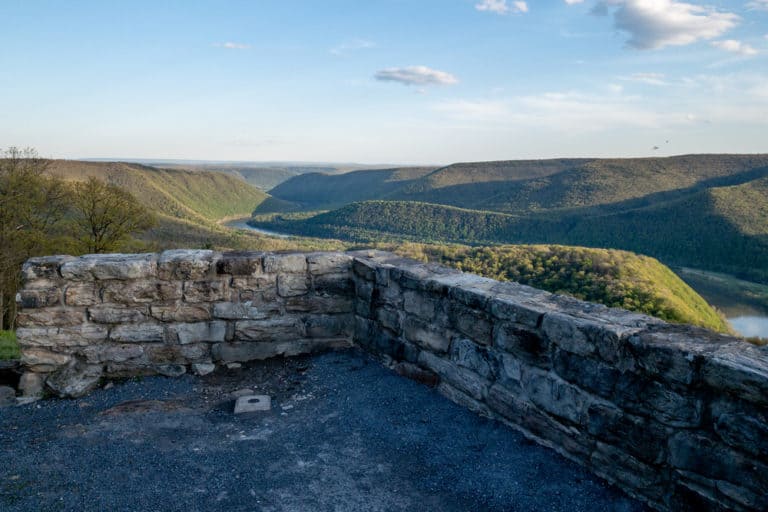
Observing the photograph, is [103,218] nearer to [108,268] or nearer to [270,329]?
[108,268]

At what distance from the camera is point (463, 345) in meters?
3.90

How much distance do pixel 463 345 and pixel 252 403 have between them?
1.82 m

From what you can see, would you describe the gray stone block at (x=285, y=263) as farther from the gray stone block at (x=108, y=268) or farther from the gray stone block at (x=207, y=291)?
the gray stone block at (x=108, y=268)

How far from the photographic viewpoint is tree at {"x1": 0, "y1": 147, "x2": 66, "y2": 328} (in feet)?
58.6

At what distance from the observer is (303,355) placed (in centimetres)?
496

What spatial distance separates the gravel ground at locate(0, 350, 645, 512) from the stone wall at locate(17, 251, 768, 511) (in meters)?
0.25

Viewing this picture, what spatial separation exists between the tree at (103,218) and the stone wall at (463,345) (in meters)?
19.8

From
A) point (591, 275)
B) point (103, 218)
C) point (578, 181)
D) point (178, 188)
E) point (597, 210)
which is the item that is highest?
point (578, 181)

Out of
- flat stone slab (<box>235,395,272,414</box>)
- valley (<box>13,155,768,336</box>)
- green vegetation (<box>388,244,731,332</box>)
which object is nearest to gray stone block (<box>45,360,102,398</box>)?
flat stone slab (<box>235,395,272,414</box>)

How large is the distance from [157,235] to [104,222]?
110ft

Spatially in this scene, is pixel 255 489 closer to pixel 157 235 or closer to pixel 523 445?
pixel 523 445

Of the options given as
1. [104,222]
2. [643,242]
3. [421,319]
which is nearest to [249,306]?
[421,319]

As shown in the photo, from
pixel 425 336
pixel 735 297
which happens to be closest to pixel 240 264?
pixel 425 336

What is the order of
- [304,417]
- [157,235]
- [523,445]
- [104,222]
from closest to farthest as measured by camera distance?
1. [523,445]
2. [304,417]
3. [104,222]
4. [157,235]
